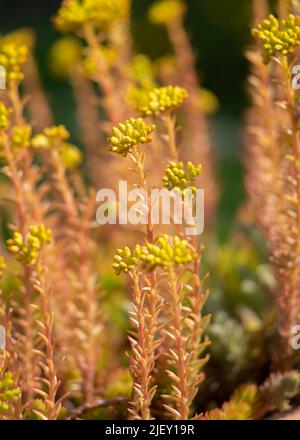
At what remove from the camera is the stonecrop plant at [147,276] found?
0.96 m

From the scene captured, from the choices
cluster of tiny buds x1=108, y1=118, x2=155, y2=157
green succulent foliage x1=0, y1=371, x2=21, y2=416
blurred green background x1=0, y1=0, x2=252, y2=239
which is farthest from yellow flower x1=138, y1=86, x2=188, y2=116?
blurred green background x1=0, y1=0, x2=252, y2=239

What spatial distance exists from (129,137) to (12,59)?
0.38 meters

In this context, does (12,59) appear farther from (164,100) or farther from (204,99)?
(204,99)

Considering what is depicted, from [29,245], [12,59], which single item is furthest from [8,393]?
[12,59]

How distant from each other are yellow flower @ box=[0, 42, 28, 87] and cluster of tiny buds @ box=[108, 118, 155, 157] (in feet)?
1.12

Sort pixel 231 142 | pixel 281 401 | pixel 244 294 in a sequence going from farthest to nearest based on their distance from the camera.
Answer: pixel 231 142 < pixel 244 294 < pixel 281 401

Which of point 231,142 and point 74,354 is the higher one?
point 231,142

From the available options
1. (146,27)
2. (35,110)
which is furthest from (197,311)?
(146,27)

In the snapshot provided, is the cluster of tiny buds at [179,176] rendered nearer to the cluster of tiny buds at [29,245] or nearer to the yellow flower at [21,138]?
the cluster of tiny buds at [29,245]

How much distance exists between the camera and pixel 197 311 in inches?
41.0

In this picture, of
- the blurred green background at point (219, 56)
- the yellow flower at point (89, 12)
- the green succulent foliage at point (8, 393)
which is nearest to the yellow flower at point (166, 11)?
the yellow flower at point (89, 12)

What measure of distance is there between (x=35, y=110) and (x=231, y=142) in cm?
165
